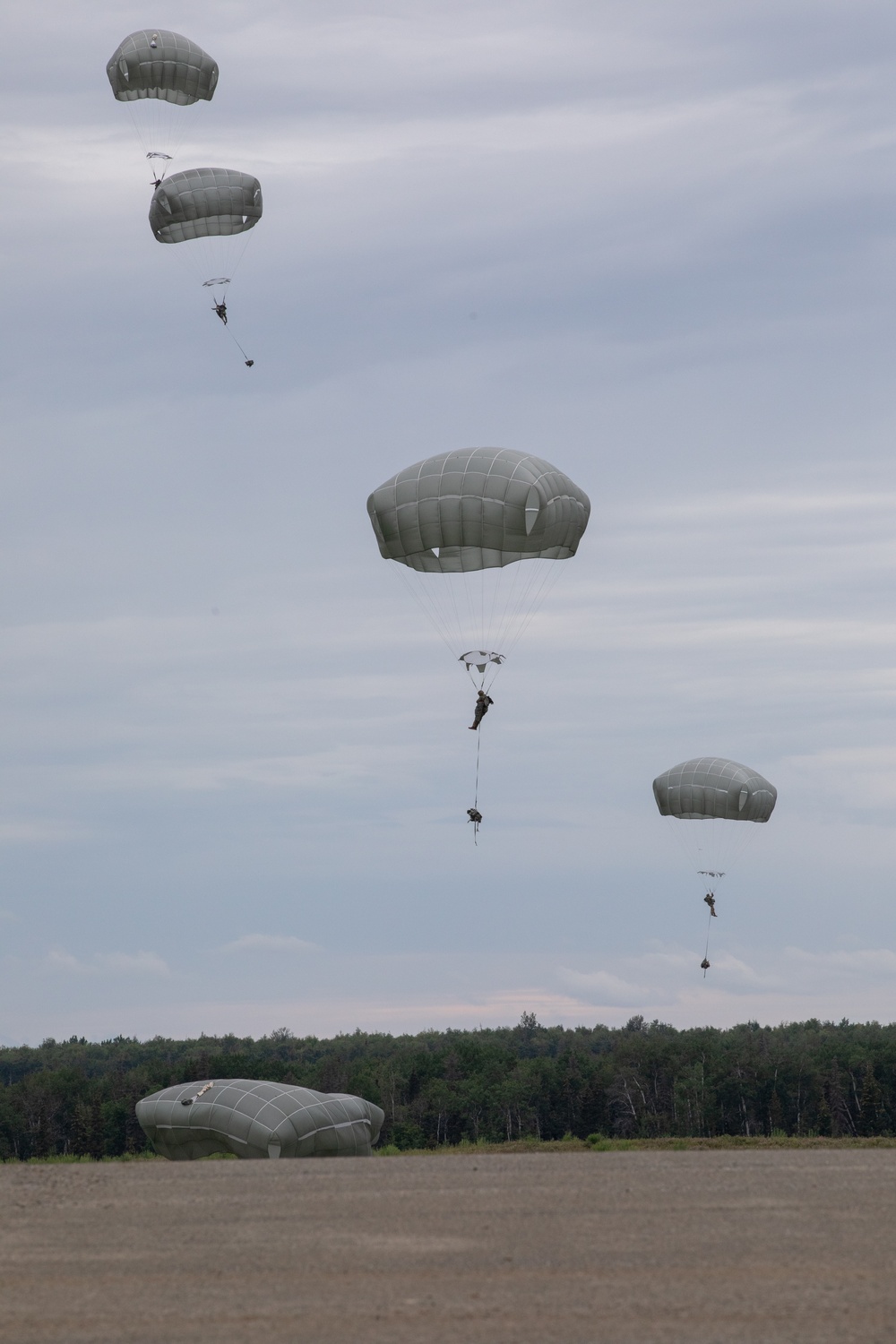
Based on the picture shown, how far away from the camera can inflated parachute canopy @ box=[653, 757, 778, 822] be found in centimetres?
4069

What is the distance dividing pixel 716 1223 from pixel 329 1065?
345ft

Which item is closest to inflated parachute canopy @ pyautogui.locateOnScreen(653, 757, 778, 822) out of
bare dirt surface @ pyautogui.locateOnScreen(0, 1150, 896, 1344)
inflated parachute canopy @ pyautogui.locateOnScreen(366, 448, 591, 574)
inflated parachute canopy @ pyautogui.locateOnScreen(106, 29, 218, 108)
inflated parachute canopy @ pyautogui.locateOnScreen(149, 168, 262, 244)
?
inflated parachute canopy @ pyautogui.locateOnScreen(366, 448, 591, 574)

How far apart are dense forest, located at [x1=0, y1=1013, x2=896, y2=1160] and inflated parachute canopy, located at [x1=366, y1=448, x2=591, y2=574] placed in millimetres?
61373

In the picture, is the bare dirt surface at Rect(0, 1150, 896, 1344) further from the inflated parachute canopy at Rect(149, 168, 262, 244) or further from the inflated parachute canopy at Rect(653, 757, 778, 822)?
the inflated parachute canopy at Rect(149, 168, 262, 244)

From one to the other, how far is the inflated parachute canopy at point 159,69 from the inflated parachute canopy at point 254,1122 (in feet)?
90.9

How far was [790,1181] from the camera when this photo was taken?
848 inches

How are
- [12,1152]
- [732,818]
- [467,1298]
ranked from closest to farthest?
[467,1298], [732,818], [12,1152]

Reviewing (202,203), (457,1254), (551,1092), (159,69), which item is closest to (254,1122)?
(457,1254)

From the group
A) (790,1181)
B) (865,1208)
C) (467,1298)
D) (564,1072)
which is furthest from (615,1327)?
(564,1072)

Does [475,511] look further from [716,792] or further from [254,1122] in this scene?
[254,1122]

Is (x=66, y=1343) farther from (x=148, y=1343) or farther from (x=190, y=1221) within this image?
(x=190, y=1221)

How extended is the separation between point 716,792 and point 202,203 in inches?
886

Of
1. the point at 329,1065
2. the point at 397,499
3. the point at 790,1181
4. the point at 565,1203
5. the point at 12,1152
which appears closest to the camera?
the point at 565,1203

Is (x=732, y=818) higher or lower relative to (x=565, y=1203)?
higher
